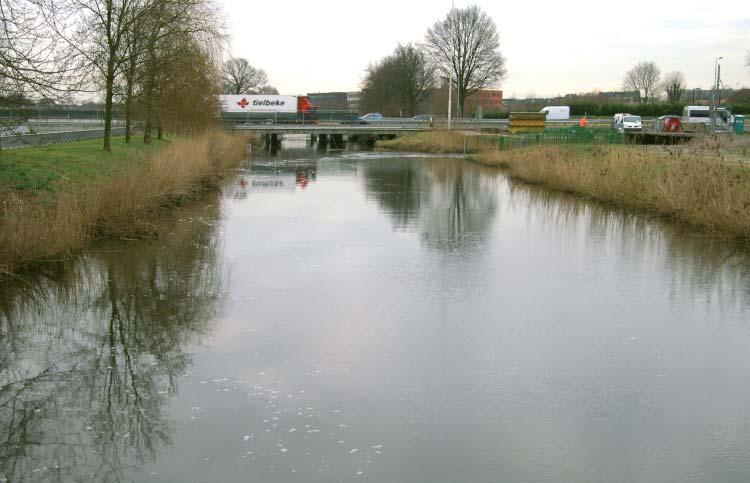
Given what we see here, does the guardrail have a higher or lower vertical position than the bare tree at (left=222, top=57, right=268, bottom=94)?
lower

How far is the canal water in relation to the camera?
18.3 feet

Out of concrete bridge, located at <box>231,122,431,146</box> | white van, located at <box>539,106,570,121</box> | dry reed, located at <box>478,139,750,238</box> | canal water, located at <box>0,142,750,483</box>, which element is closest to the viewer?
canal water, located at <box>0,142,750,483</box>

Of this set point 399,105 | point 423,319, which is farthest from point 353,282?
point 399,105

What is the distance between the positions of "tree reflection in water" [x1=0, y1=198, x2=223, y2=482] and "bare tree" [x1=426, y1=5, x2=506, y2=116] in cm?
6731

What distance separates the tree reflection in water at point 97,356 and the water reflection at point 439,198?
16.9 ft

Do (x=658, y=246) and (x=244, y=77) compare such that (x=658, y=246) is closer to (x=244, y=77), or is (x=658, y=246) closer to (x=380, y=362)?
(x=380, y=362)

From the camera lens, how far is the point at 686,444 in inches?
229

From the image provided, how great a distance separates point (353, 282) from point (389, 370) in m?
3.65

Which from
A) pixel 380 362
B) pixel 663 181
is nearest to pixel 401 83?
pixel 663 181

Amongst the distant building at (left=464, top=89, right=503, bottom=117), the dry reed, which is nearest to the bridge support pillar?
the distant building at (left=464, top=89, right=503, bottom=117)

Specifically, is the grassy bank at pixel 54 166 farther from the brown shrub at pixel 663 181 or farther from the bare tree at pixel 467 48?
the bare tree at pixel 467 48

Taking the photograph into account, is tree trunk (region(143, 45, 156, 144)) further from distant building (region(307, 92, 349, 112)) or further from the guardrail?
distant building (region(307, 92, 349, 112))

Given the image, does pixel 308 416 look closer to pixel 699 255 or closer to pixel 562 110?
pixel 699 255

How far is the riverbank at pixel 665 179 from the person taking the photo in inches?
599
